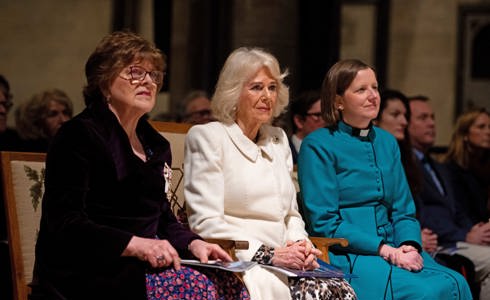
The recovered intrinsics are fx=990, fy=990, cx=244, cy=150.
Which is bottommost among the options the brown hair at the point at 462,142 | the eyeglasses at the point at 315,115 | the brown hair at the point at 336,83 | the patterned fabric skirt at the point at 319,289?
the patterned fabric skirt at the point at 319,289

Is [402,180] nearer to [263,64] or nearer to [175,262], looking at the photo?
[263,64]

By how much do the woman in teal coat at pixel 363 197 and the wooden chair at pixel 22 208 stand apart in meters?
1.44

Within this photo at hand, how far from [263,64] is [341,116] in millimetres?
703

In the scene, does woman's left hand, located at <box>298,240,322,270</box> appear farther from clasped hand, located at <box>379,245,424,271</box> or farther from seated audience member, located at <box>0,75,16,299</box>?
seated audience member, located at <box>0,75,16,299</box>

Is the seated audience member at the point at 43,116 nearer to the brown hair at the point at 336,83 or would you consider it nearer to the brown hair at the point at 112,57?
the brown hair at the point at 336,83

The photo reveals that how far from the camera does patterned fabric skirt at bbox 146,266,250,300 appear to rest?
13.2 ft

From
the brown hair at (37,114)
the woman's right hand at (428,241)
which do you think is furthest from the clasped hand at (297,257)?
the brown hair at (37,114)

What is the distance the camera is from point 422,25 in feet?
38.8

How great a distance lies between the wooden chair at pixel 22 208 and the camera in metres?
4.64

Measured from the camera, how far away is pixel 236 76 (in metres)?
5.05

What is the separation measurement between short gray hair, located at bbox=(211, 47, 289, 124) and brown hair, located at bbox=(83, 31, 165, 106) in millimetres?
763

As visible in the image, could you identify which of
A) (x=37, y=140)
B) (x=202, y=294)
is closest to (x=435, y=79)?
(x=37, y=140)

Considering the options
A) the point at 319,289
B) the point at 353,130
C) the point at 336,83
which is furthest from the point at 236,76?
the point at 319,289

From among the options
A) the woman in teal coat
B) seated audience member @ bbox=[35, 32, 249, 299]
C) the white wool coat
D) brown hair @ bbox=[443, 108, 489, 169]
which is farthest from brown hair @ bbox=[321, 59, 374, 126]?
brown hair @ bbox=[443, 108, 489, 169]
